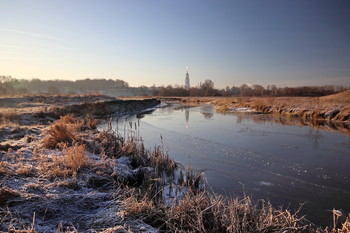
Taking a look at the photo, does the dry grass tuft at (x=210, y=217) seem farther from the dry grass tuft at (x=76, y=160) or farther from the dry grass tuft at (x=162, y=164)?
the dry grass tuft at (x=162, y=164)

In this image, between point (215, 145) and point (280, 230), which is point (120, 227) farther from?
point (215, 145)

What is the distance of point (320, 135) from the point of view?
1139 centimetres

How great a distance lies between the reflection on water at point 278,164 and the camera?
4.86 meters

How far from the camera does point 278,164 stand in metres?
7.11

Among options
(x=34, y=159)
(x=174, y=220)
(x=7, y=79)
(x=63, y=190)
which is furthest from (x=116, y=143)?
(x=7, y=79)

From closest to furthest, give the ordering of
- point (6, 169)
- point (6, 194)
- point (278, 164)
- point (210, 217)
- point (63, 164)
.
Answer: point (210, 217) → point (6, 194) → point (6, 169) → point (63, 164) → point (278, 164)

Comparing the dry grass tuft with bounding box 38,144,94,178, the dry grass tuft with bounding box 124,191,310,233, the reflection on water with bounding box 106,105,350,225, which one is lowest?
the reflection on water with bounding box 106,105,350,225

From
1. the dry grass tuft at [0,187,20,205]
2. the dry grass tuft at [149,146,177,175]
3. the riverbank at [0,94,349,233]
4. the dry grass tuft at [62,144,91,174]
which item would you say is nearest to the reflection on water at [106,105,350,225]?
the riverbank at [0,94,349,233]

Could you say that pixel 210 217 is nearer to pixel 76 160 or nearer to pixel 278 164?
pixel 76 160

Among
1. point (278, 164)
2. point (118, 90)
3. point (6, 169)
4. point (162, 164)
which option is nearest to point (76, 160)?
point (6, 169)

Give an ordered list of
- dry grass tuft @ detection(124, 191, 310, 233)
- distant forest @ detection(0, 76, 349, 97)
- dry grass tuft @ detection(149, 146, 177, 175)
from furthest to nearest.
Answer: distant forest @ detection(0, 76, 349, 97) → dry grass tuft @ detection(149, 146, 177, 175) → dry grass tuft @ detection(124, 191, 310, 233)

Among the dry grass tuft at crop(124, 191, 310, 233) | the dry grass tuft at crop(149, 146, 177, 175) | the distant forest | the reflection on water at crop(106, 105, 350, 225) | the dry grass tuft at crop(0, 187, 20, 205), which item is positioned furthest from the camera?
the distant forest

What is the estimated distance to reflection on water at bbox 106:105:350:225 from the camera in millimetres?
4863

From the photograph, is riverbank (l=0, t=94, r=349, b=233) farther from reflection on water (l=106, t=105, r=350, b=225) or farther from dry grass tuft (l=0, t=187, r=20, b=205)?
reflection on water (l=106, t=105, r=350, b=225)
